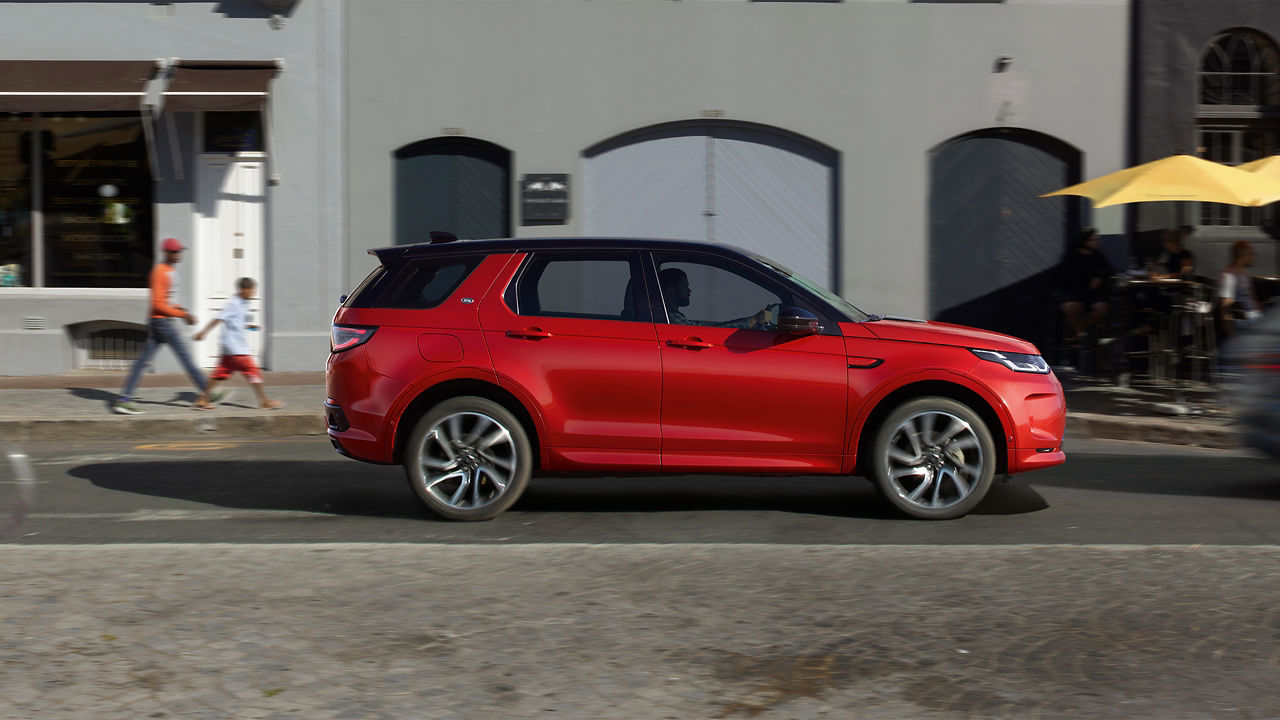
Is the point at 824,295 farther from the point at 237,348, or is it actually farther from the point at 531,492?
the point at 237,348

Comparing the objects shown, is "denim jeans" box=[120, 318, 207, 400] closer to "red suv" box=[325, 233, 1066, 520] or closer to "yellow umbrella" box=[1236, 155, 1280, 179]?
"red suv" box=[325, 233, 1066, 520]

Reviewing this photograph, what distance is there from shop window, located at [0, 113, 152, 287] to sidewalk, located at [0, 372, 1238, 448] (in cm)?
317

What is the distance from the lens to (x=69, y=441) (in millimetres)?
12102

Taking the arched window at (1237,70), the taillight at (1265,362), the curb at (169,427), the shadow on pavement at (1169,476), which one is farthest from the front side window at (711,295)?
the arched window at (1237,70)

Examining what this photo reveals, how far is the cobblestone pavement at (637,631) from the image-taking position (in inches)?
175

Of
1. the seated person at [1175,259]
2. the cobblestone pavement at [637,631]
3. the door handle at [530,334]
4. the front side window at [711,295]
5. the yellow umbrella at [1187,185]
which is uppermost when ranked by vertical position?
the yellow umbrella at [1187,185]

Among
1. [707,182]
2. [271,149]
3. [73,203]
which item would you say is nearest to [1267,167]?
[707,182]

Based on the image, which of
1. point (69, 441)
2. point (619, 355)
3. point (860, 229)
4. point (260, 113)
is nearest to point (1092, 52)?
point (860, 229)

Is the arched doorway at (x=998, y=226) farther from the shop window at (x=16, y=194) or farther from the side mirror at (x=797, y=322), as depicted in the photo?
the shop window at (x=16, y=194)

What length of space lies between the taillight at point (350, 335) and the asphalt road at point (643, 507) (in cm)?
103

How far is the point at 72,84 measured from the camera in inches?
630

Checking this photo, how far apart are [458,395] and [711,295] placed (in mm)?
1572

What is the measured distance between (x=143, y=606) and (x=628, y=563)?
7.25 ft

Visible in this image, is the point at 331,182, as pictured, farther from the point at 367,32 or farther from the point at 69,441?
the point at 69,441
